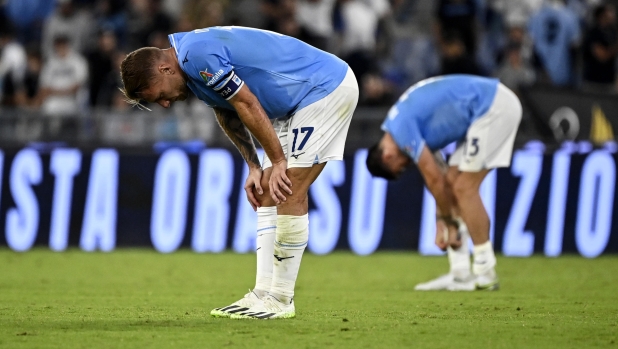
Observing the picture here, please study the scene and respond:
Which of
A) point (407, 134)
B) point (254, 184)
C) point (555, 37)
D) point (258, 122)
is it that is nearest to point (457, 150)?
point (407, 134)

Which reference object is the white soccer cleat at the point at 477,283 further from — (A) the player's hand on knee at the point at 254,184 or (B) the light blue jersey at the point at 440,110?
(A) the player's hand on knee at the point at 254,184

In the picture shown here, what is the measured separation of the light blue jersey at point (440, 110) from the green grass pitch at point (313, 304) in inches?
57.7

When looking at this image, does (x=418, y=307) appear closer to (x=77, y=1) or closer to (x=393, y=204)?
(x=393, y=204)

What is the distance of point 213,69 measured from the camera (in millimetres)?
6371

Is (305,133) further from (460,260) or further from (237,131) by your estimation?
(460,260)

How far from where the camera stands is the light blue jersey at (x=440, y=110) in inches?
369

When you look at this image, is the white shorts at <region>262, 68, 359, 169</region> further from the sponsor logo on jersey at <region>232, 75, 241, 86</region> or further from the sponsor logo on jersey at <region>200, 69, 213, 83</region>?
the sponsor logo on jersey at <region>200, 69, 213, 83</region>

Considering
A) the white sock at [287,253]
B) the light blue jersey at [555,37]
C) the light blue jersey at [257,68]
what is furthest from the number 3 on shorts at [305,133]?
the light blue jersey at [555,37]

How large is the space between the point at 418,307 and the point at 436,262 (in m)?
4.88

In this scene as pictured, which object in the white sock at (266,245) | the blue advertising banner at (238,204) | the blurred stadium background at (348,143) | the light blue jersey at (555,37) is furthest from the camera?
the light blue jersey at (555,37)

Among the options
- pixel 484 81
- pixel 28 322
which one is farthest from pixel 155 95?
pixel 484 81

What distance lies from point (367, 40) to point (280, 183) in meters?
10.9

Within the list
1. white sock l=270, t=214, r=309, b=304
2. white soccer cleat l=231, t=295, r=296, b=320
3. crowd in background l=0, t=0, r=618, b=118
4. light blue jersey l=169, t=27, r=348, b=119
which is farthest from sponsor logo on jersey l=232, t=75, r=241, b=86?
crowd in background l=0, t=0, r=618, b=118

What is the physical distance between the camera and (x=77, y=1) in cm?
1836
